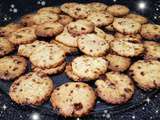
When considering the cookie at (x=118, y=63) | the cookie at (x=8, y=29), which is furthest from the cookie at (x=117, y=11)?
the cookie at (x=8, y=29)

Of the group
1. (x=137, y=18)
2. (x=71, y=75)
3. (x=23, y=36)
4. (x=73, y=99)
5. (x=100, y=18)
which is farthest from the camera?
(x=137, y=18)

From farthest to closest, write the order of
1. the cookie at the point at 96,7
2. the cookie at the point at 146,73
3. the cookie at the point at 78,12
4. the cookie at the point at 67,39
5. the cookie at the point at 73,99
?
the cookie at the point at 96,7, the cookie at the point at 78,12, the cookie at the point at 67,39, the cookie at the point at 146,73, the cookie at the point at 73,99

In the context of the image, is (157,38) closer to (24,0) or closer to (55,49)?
(55,49)

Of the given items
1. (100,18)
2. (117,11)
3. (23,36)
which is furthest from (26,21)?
(117,11)

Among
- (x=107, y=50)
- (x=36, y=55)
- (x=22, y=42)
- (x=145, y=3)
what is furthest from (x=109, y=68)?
(x=145, y=3)

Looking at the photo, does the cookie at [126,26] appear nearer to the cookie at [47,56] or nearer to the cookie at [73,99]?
the cookie at [47,56]

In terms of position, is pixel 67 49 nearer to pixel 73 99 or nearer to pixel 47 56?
pixel 47 56

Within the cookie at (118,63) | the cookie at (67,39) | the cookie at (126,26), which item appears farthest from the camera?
the cookie at (126,26)
